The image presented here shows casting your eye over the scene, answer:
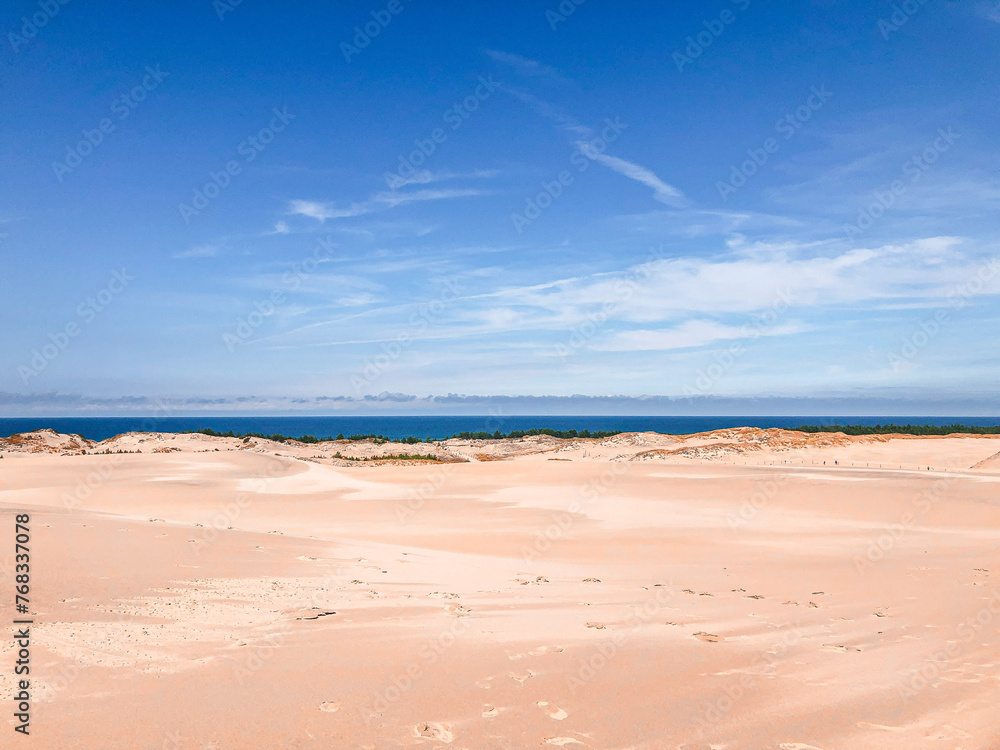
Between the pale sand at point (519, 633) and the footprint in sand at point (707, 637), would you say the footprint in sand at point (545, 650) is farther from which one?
the footprint in sand at point (707, 637)

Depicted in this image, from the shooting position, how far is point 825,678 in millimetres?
5551

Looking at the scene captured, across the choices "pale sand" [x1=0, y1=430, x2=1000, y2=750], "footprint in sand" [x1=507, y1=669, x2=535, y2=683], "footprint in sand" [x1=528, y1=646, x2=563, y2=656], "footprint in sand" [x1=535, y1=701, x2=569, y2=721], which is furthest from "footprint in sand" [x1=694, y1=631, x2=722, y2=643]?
"footprint in sand" [x1=535, y1=701, x2=569, y2=721]

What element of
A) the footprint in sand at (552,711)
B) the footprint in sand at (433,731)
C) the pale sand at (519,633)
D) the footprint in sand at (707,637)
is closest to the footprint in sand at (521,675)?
the pale sand at (519,633)

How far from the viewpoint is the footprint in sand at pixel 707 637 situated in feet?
21.3

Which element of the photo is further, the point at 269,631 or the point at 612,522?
the point at 612,522

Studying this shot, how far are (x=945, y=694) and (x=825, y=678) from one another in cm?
95

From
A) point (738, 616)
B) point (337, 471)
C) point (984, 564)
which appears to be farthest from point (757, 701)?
point (337, 471)

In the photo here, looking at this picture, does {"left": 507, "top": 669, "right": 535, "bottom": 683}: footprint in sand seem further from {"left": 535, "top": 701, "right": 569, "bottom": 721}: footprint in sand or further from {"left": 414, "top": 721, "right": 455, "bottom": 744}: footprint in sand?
{"left": 414, "top": 721, "right": 455, "bottom": 744}: footprint in sand

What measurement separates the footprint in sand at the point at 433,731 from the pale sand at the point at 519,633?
0.02m

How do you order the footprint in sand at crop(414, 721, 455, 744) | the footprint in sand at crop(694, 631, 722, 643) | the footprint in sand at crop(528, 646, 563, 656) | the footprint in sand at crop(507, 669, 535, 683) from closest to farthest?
1. the footprint in sand at crop(414, 721, 455, 744)
2. the footprint in sand at crop(507, 669, 535, 683)
3. the footprint in sand at crop(528, 646, 563, 656)
4. the footprint in sand at crop(694, 631, 722, 643)

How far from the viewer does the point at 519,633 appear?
21.2 ft

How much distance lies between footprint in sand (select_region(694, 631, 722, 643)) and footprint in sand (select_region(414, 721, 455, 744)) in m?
3.34

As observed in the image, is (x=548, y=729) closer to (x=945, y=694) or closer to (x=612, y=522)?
(x=945, y=694)

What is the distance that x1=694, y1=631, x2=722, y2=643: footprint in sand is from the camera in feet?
21.3
